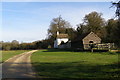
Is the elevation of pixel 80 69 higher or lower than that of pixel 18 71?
higher

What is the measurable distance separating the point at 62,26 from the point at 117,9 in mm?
79213

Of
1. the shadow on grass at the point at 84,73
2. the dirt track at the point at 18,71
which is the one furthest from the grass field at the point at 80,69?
the dirt track at the point at 18,71

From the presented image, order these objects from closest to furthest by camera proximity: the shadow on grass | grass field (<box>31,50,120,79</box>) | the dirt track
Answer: the shadow on grass
grass field (<box>31,50,120,79</box>)
the dirt track

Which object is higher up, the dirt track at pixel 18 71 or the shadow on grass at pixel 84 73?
the shadow on grass at pixel 84 73

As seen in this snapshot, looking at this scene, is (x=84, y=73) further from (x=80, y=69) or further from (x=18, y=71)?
(x=18, y=71)

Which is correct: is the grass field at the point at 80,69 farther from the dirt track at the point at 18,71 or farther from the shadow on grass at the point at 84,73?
the dirt track at the point at 18,71

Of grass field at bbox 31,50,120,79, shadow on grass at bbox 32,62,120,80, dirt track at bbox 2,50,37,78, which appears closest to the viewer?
shadow on grass at bbox 32,62,120,80

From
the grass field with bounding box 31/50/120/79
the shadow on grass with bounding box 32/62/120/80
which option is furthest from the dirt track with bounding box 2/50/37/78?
the shadow on grass with bounding box 32/62/120/80

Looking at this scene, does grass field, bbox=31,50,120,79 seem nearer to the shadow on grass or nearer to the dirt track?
the shadow on grass

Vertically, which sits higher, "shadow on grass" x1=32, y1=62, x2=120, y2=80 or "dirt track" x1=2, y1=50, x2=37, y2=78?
"shadow on grass" x1=32, y1=62, x2=120, y2=80

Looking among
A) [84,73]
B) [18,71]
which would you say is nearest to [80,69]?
[84,73]

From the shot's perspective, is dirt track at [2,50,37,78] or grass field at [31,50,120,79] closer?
grass field at [31,50,120,79]

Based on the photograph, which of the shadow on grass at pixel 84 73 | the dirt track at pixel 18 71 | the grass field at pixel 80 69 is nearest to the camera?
the shadow on grass at pixel 84 73

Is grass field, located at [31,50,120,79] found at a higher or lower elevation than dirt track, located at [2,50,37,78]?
higher
